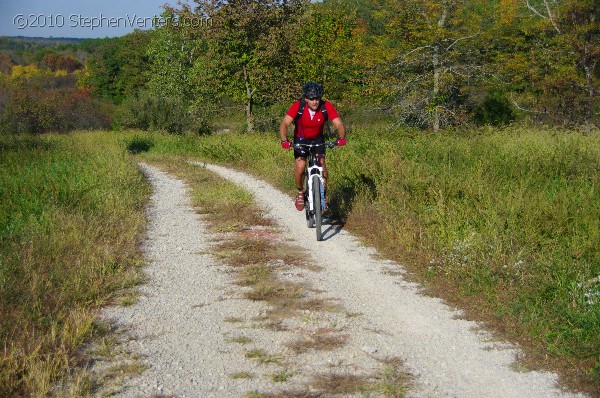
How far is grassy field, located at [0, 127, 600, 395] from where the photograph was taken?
15.8ft

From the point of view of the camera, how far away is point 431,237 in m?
7.75

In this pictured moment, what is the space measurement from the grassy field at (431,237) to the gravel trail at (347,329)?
283mm

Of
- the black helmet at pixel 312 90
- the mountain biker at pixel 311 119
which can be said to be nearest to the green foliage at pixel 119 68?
the mountain biker at pixel 311 119

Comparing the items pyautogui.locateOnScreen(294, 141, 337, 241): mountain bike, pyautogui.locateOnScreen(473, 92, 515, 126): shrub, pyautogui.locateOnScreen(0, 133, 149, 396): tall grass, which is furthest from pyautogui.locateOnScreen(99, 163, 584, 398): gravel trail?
pyautogui.locateOnScreen(473, 92, 515, 126): shrub

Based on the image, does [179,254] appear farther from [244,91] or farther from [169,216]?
[244,91]

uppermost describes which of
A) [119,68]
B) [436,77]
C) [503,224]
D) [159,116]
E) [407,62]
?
[119,68]

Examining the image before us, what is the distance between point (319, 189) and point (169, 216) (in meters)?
3.05

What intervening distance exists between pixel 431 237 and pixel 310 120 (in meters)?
2.56

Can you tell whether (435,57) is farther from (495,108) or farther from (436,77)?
(495,108)

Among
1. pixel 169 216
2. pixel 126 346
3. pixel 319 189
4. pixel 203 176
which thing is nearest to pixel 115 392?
pixel 126 346

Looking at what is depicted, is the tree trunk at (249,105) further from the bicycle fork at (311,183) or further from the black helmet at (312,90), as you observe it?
the black helmet at (312,90)

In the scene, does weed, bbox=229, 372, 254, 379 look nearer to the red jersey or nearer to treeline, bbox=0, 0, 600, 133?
the red jersey

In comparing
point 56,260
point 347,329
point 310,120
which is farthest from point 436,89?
point 347,329

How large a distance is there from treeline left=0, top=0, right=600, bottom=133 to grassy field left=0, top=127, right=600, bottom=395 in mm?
7102
